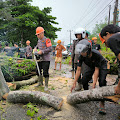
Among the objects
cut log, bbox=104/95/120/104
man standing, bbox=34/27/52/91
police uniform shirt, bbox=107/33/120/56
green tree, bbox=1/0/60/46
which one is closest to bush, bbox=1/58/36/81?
man standing, bbox=34/27/52/91

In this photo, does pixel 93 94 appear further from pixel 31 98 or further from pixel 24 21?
pixel 24 21

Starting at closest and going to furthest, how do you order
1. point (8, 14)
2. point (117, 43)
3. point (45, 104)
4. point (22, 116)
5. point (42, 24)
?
point (117, 43) < point (22, 116) < point (45, 104) < point (8, 14) < point (42, 24)

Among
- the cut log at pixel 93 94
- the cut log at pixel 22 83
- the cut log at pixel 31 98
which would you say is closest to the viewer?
the cut log at pixel 93 94

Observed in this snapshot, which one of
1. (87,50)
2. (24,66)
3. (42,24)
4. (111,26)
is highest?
(42,24)

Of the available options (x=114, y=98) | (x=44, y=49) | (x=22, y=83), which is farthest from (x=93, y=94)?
(x=22, y=83)

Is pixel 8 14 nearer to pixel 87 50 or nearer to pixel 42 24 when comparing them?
pixel 42 24

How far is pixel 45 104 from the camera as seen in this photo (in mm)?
3031

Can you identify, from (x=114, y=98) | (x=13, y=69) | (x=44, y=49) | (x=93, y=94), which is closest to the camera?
(x=114, y=98)

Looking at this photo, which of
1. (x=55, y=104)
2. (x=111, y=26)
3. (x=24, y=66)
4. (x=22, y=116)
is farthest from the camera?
(x=24, y=66)

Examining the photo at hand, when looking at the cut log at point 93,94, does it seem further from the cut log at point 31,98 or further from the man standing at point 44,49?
the man standing at point 44,49

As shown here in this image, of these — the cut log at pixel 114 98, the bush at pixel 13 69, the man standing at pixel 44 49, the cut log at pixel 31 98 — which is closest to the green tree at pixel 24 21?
the bush at pixel 13 69

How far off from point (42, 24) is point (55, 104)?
24.4 metres

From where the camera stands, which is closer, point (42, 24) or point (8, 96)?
point (8, 96)

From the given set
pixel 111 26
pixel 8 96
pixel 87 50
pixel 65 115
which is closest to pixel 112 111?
pixel 65 115
